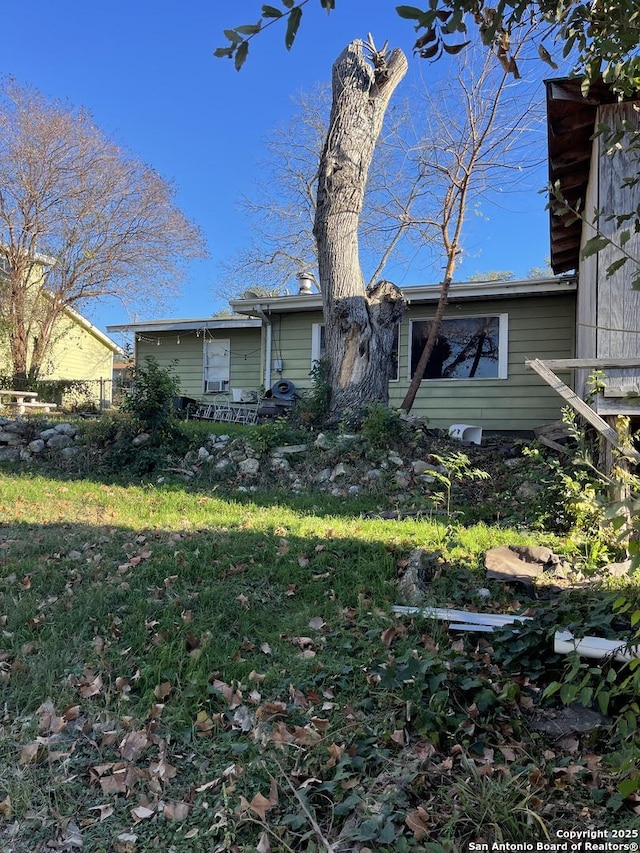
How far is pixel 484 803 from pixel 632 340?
4555 mm

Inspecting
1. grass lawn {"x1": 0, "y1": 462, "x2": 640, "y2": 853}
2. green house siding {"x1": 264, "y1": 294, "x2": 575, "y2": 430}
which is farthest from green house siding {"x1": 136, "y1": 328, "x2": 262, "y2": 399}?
grass lawn {"x1": 0, "y1": 462, "x2": 640, "y2": 853}

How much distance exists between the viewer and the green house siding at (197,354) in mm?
13938

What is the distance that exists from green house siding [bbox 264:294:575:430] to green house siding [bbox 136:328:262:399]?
10.8 ft

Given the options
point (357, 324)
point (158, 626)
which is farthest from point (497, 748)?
point (357, 324)

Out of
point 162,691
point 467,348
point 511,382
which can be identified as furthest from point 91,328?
point 162,691

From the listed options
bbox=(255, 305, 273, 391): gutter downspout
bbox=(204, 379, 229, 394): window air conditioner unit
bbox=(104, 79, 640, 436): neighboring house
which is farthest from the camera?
bbox=(204, 379, 229, 394): window air conditioner unit

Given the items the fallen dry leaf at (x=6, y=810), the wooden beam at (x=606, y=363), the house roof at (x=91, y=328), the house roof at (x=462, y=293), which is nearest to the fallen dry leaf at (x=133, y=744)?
the fallen dry leaf at (x=6, y=810)

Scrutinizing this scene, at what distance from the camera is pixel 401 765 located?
7.29ft

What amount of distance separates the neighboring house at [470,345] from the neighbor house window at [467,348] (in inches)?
0.8

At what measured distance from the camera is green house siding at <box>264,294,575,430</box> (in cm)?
1062

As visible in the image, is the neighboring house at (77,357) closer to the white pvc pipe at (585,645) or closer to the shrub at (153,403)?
the shrub at (153,403)

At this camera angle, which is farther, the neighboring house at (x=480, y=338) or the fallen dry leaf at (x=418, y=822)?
the neighboring house at (x=480, y=338)

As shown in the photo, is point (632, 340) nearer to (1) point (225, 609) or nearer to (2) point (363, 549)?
(2) point (363, 549)

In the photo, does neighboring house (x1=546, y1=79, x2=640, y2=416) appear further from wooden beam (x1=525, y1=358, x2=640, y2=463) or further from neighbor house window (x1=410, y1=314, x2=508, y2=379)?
neighbor house window (x1=410, y1=314, x2=508, y2=379)
